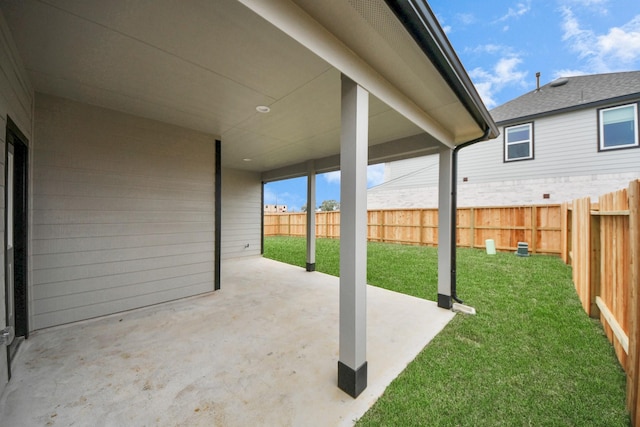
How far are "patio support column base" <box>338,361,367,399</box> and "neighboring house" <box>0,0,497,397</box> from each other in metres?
0.01

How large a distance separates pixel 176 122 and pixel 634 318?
17.0 feet

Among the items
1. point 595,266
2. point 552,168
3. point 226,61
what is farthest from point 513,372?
point 552,168

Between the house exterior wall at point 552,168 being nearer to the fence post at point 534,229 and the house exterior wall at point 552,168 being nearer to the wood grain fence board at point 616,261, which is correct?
the fence post at point 534,229

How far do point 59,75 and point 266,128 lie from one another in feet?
7.26

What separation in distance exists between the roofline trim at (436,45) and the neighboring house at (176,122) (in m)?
0.01

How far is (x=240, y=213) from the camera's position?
7.76 meters

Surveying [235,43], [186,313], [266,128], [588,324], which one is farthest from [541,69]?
[186,313]

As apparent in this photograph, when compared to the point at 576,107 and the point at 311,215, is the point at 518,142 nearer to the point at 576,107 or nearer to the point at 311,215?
the point at 576,107

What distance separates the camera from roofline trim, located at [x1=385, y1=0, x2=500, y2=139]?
1.48 meters

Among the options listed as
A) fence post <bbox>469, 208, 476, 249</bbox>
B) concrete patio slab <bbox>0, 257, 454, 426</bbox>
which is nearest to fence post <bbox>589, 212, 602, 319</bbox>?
concrete patio slab <bbox>0, 257, 454, 426</bbox>

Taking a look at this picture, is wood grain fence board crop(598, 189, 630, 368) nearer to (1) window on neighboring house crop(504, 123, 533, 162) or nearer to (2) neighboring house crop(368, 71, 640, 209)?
(2) neighboring house crop(368, 71, 640, 209)

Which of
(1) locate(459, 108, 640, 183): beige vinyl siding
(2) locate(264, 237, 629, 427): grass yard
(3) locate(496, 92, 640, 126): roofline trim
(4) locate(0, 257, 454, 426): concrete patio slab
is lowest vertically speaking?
(4) locate(0, 257, 454, 426): concrete patio slab

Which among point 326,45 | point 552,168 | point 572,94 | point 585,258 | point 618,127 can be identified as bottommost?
point 585,258

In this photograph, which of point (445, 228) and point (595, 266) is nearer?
point (595, 266)
